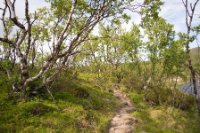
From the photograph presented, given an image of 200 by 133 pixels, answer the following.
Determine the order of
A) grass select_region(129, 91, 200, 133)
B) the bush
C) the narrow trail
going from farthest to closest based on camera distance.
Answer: the bush
grass select_region(129, 91, 200, 133)
the narrow trail

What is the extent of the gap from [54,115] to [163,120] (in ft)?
27.5

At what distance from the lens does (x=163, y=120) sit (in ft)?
61.5

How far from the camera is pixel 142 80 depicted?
31469mm

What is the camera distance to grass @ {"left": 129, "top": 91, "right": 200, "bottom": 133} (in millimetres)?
16812

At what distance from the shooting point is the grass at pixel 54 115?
43.2 feet

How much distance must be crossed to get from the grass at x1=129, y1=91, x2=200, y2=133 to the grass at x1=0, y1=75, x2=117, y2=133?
2344 mm

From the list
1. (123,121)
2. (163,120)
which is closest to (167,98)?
(163,120)

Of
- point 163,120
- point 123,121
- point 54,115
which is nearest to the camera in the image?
point 54,115

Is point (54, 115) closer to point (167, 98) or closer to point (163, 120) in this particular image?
point (163, 120)

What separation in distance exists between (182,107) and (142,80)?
7.70 metres

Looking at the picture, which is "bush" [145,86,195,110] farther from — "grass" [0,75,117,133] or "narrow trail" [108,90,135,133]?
"grass" [0,75,117,133]

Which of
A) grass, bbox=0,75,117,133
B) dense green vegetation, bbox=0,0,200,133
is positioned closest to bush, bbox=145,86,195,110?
dense green vegetation, bbox=0,0,200,133

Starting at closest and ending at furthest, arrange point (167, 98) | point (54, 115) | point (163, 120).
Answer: point (54, 115) < point (163, 120) < point (167, 98)

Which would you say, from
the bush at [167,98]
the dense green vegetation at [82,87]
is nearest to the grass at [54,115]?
the dense green vegetation at [82,87]
